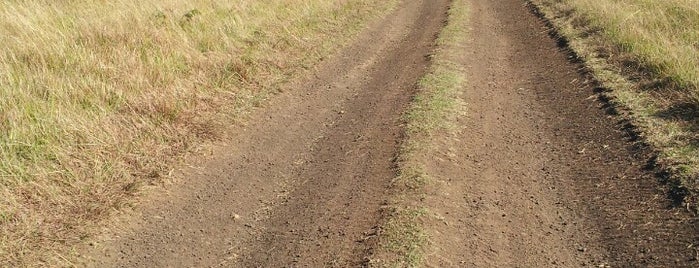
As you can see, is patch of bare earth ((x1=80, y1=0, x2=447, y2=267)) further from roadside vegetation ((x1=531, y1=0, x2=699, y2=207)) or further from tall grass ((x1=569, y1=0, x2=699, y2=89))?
tall grass ((x1=569, y1=0, x2=699, y2=89))

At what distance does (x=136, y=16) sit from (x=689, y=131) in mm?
8152

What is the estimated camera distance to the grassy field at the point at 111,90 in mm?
4637

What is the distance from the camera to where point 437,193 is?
4.79m

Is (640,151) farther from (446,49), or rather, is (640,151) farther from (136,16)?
(136,16)

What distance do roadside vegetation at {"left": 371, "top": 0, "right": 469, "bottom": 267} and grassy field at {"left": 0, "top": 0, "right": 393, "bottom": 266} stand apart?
6.77 ft

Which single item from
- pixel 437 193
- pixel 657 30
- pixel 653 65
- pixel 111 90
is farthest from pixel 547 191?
pixel 657 30

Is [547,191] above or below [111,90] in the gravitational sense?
below

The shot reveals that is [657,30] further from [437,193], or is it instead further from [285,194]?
[285,194]

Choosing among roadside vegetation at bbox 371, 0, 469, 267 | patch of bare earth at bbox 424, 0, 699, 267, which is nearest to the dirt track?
patch of bare earth at bbox 424, 0, 699, 267

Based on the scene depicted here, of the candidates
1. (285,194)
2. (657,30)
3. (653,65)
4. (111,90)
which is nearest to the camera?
(285,194)

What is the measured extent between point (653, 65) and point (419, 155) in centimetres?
404

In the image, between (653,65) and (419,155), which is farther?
(653,65)

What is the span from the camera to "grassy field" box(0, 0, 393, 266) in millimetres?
4637

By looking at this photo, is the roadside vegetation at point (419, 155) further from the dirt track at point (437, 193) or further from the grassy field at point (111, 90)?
the grassy field at point (111, 90)
